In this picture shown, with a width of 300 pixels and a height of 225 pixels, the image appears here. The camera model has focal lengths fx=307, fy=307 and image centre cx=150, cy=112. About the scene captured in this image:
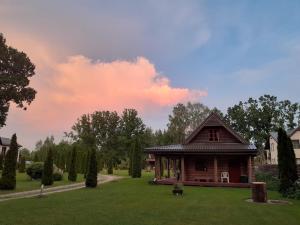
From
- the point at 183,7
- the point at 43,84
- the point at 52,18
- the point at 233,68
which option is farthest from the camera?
the point at 43,84

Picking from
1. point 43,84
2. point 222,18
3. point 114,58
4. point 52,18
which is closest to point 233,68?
point 222,18

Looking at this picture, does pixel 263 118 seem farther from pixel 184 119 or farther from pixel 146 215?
pixel 146 215

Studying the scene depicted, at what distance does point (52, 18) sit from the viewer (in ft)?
61.6

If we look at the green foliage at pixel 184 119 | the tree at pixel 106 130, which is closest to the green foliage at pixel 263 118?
the green foliage at pixel 184 119

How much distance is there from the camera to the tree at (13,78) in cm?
3685

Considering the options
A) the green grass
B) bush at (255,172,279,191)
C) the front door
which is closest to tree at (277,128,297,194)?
bush at (255,172,279,191)

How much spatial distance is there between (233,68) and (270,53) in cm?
286

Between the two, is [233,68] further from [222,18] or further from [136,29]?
[136,29]

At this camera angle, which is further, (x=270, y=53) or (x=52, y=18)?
(x=270, y=53)

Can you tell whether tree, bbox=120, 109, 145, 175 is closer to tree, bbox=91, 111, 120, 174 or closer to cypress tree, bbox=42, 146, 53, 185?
tree, bbox=91, 111, 120, 174

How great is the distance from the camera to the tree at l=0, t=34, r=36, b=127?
36.9 m

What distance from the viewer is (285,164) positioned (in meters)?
20.4

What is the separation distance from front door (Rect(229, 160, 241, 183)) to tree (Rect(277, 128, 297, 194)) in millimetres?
10198

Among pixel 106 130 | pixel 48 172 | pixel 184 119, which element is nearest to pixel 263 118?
pixel 184 119
